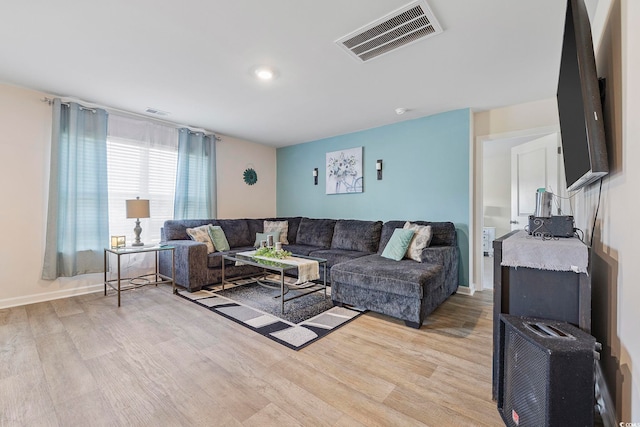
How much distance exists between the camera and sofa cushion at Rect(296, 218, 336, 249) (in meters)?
4.40

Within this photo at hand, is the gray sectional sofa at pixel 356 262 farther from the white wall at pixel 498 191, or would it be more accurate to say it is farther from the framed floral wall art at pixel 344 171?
the white wall at pixel 498 191

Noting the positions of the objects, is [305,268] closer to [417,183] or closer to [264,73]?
[264,73]

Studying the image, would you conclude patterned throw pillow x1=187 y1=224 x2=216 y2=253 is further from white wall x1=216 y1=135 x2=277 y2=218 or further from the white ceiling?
the white ceiling

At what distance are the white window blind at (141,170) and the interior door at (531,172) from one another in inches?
185

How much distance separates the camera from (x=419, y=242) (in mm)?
3156

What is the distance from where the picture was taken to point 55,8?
5.72 feet

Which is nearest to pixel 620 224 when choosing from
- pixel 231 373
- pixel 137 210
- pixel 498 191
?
pixel 231 373

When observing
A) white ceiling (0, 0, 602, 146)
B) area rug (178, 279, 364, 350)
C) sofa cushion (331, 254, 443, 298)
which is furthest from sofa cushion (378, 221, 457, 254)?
white ceiling (0, 0, 602, 146)

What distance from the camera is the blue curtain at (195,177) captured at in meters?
4.15

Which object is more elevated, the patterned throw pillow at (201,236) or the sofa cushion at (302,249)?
the patterned throw pillow at (201,236)

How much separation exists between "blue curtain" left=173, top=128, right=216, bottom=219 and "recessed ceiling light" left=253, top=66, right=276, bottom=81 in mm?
2174

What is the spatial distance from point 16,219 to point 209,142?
246cm

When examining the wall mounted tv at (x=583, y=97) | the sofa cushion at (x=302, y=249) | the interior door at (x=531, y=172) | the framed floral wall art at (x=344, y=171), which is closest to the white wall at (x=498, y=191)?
the interior door at (x=531, y=172)

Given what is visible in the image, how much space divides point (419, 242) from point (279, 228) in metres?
2.41
